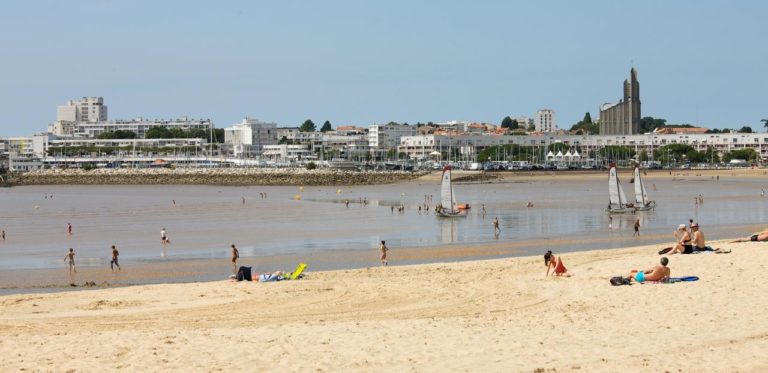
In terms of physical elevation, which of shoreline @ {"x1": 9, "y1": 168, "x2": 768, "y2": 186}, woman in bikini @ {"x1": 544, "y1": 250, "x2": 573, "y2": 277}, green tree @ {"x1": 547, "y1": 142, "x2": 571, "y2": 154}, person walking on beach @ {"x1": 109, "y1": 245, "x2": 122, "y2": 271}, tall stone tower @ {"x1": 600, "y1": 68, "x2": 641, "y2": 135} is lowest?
shoreline @ {"x1": 9, "y1": 168, "x2": 768, "y2": 186}

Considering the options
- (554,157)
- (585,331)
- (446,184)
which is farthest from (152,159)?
(585,331)

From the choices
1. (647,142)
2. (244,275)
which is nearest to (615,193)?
(244,275)

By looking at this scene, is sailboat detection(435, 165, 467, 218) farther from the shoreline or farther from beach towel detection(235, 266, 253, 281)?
the shoreline

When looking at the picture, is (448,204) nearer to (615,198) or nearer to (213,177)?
(615,198)

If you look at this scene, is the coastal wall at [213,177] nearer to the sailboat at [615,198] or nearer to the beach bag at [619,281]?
the sailboat at [615,198]

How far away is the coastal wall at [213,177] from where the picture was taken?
11381cm

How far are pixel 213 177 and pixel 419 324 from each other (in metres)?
115

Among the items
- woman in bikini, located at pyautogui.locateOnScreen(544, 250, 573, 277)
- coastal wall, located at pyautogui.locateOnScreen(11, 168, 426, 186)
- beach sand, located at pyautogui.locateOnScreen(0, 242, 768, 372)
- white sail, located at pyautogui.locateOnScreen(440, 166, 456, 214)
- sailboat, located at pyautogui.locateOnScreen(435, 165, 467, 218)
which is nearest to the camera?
beach sand, located at pyautogui.locateOnScreen(0, 242, 768, 372)

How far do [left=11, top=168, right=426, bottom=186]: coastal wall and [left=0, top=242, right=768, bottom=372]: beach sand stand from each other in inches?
3447

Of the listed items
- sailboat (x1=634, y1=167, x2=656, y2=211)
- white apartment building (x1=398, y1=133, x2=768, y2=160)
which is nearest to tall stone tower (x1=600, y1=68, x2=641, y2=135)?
white apartment building (x1=398, y1=133, x2=768, y2=160)

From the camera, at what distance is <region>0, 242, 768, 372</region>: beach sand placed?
458 inches

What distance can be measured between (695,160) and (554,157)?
935 inches

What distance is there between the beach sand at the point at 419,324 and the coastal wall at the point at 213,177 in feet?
287

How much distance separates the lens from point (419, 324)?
569 inches
